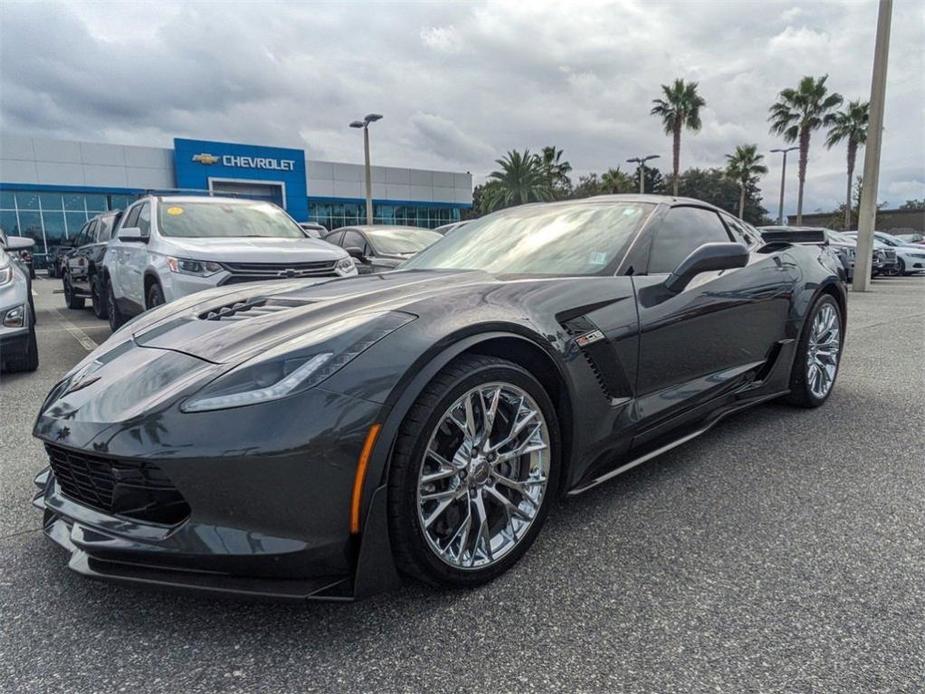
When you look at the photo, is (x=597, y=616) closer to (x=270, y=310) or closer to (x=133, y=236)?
(x=270, y=310)

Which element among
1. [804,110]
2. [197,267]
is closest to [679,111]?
[804,110]

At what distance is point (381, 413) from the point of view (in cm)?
159

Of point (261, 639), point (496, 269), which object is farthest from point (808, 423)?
point (261, 639)

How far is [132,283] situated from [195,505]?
5.38 m

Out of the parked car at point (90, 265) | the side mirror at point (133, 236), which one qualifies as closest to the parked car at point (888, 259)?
the side mirror at point (133, 236)

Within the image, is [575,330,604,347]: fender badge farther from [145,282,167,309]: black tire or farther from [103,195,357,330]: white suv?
[145,282,167,309]: black tire

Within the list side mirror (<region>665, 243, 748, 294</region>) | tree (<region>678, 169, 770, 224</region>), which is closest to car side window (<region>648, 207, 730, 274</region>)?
side mirror (<region>665, 243, 748, 294</region>)

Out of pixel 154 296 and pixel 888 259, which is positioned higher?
pixel 154 296

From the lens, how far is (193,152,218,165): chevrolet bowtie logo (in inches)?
1218

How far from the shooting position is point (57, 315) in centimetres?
948

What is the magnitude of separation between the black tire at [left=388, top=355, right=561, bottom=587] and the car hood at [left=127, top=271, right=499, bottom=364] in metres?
0.28

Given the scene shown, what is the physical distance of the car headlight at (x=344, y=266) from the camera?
5954 mm

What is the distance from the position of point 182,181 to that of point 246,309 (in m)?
32.5

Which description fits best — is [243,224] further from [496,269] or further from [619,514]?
[619,514]
